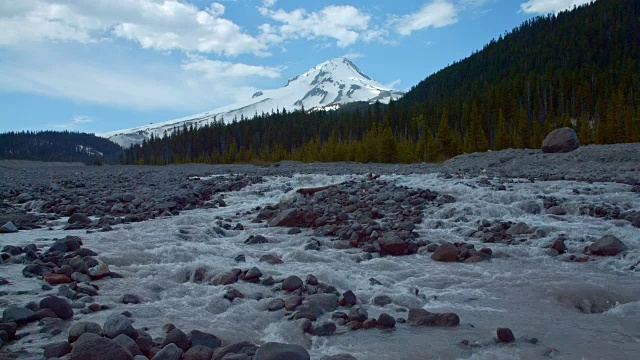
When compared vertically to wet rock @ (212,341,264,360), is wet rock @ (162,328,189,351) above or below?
above

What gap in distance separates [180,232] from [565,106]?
226 feet

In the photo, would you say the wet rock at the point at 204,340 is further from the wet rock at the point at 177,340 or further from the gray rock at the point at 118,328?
the gray rock at the point at 118,328

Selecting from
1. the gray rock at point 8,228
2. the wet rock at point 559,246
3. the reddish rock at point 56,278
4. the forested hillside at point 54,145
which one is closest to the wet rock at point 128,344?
the reddish rock at point 56,278

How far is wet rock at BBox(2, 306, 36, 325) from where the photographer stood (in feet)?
14.8

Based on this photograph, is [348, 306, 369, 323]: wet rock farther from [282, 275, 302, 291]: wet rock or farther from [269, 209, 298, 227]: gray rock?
[269, 209, 298, 227]: gray rock

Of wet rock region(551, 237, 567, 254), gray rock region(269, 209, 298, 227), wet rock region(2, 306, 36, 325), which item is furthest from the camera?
gray rock region(269, 209, 298, 227)

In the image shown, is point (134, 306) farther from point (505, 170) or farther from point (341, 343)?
point (505, 170)

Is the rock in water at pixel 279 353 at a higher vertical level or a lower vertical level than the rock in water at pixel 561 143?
lower

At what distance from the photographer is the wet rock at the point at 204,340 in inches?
165

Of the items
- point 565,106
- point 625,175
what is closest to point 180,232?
point 625,175

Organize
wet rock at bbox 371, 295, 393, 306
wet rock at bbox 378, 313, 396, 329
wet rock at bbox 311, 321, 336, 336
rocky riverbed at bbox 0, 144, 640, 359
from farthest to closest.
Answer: wet rock at bbox 371, 295, 393, 306 → wet rock at bbox 378, 313, 396, 329 → wet rock at bbox 311, 321, 336, 336 → rocky riverbed at bbox 0, 144, 640, 359

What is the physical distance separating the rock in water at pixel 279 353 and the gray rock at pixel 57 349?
170 centimetres

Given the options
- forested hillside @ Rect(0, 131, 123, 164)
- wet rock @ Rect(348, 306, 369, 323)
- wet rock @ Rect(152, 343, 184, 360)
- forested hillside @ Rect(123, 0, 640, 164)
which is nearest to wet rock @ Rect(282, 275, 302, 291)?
wet rock @ Rect(348, 306, 369, 323)

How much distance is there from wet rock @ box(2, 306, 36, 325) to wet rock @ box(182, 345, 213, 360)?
6.63ft
